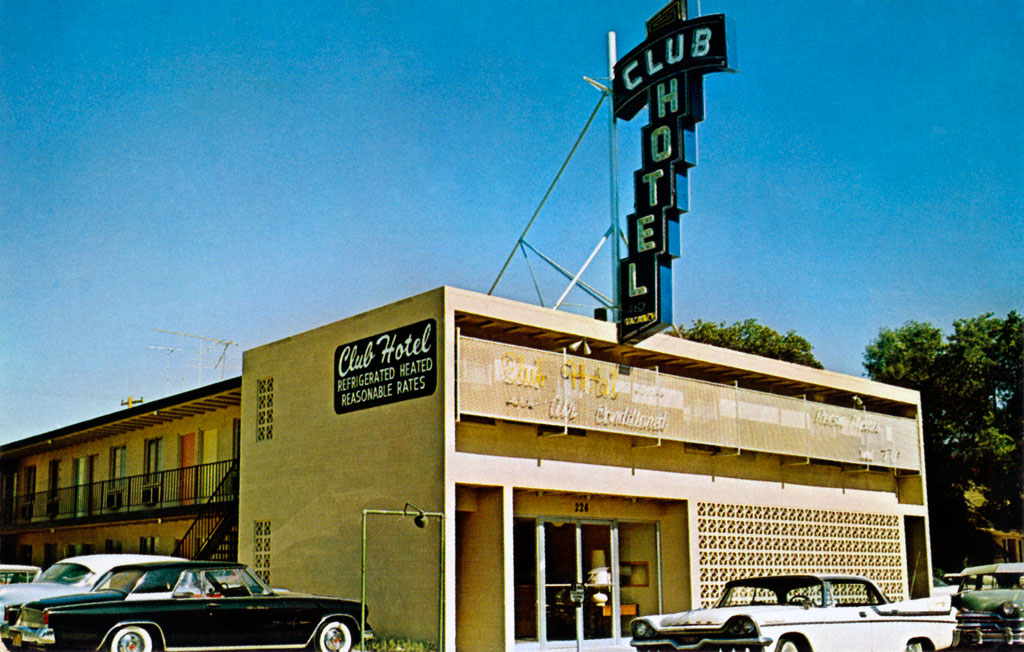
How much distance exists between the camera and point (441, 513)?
16.6 m

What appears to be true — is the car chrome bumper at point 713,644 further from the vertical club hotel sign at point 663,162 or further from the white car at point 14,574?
the white car at point 14,574

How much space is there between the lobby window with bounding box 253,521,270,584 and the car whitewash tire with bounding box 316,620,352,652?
577 centimetres

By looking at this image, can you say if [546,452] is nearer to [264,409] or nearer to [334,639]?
[334,639]

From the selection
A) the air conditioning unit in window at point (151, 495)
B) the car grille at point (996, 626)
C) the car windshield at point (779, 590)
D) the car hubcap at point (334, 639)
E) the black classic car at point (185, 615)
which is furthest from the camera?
the air conditioning unit in window at point (151, 495)

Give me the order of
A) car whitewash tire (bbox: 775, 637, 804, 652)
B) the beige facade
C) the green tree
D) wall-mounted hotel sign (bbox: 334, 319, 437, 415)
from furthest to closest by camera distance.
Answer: the green tree < wall-mounted hotel sign (bbox: 334, 319, 437, 415) < the beige facade < car whitewash tire (bbox: 775, 637, 804, 652)

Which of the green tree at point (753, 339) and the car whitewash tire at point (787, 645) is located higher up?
the green tree at point (753, 339)

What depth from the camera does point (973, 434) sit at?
3703 centimetres

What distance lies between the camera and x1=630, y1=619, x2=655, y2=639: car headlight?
14.0 m

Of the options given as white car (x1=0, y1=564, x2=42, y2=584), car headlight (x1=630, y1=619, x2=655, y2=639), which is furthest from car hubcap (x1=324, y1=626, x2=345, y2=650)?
white car (x1=0, y1=564, x2=42, y2=584)

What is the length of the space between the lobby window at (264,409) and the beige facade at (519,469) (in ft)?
0.13

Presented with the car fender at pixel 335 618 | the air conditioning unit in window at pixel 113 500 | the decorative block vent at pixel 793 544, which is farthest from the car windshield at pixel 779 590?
the air conditioning unit in window at pixel 113 500

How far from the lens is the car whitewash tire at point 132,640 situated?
13008mm

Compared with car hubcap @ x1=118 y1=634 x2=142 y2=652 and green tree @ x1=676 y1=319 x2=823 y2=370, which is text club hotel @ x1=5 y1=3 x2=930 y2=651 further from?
green tree @ x1=676 y1=319 x2=823 y2=370

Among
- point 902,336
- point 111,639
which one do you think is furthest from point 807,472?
point 902,336
